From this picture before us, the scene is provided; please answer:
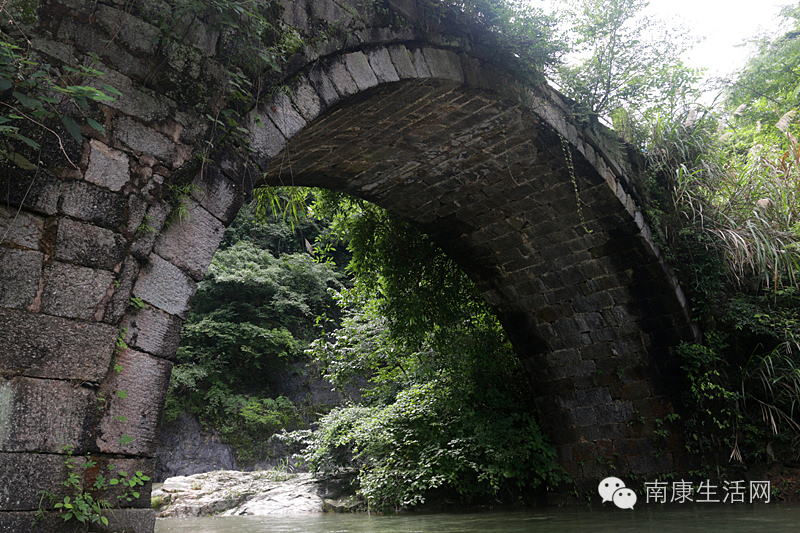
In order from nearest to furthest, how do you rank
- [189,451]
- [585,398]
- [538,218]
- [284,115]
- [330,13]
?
[284,115], [330,13], [538,218], [585,398], [189,451]

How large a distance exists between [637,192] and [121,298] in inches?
182

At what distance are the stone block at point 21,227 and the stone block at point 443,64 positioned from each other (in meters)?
2.36

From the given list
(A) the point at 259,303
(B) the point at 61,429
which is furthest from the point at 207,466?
(B) the point at 61,429

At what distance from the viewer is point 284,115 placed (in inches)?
106

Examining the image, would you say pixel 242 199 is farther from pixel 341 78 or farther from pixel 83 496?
pixel 83 496

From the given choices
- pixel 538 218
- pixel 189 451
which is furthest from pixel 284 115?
pixel 189 451

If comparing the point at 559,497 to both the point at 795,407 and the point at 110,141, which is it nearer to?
the point at 795,407

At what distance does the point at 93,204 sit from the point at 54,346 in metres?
0.53

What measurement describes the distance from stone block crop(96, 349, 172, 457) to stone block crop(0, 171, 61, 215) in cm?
58

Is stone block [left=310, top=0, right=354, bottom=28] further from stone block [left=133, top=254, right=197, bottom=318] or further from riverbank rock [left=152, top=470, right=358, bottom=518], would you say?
riverbank rock [left=152, top=470, right=358, bottom=518]

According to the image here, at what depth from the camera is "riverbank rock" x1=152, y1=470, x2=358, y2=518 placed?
748 cm

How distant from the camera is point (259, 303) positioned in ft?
47.4

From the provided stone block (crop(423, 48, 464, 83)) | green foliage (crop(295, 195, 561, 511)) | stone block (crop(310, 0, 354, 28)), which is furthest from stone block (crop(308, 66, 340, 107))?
green foliage (crop(295, 195, 561, 511))

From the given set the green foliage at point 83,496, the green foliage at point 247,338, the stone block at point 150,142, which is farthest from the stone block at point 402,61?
the green foliage at point 247,338
